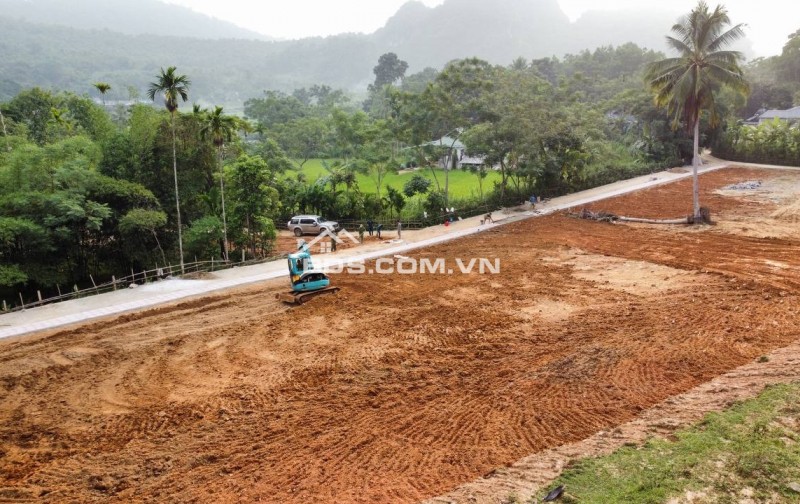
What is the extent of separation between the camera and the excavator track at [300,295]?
17.6 metres

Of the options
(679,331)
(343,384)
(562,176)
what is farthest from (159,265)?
(562,176)

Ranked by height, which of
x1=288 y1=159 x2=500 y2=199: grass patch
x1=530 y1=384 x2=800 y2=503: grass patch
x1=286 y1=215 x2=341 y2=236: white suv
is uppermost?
x1=288 y1=159 x2=500 y2=199: grass patch

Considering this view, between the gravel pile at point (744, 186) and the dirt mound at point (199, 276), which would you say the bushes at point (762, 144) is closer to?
the gravel pile at point (744, 186)

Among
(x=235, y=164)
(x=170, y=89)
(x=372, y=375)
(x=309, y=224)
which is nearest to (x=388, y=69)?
(x=309, y=224)

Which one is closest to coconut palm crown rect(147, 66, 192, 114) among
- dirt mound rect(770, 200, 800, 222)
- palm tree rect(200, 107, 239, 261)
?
palm tree rect(200, 107, 239, 261)

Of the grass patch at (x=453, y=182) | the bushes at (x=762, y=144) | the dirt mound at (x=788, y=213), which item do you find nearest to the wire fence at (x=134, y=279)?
the grass patch at (x=453, y=182)

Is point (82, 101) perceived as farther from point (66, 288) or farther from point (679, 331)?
point (679, 331)

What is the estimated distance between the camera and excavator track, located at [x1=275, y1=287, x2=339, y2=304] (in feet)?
57.8

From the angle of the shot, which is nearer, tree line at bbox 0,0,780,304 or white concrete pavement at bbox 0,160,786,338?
white concrete pavement at bbox 0,160,786,338

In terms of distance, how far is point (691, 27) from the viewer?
25094mm

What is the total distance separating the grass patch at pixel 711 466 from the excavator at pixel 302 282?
37.5ft

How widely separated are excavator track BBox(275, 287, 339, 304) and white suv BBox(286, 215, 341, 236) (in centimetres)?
1054

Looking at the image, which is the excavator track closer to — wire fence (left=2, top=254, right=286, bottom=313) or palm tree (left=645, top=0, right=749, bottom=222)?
wire fence (left=2, top=254, right=286, bottom=313)

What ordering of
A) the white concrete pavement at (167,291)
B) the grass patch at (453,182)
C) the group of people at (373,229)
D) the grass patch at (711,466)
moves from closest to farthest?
the grass patch at (711,466)
the white concrete pavement at (167,291)
the group of people at (373,229)
the grass patch at (453,182)
